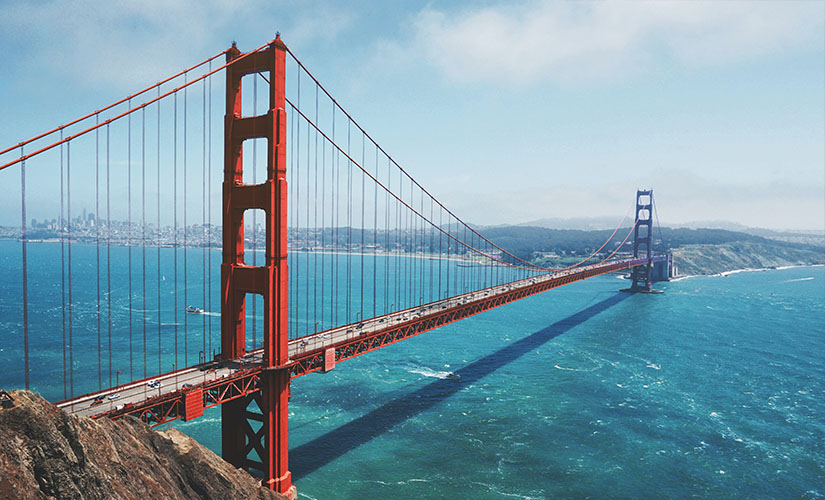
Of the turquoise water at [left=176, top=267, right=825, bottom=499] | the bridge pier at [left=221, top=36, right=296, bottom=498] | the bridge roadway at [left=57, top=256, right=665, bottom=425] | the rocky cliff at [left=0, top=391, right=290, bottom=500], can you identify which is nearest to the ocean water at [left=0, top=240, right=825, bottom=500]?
the turquoise water at [left=176, top=267, right=825, bottom=499]

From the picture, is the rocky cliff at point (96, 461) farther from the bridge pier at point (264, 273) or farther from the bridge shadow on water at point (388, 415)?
the bridge shadow on water at point (388, 415)

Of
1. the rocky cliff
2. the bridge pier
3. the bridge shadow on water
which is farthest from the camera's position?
the bridge shadow on water

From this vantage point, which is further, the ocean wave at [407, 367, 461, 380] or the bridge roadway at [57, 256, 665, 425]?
the ocean wave at [407, 367, 461, 380]

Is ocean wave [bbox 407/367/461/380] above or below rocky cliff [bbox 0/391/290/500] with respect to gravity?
below

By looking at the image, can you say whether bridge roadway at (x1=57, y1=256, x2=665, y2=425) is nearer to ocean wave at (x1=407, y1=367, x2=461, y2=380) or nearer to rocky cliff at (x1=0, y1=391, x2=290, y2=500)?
rocky cliff at (x1=0, y1=391, x2=290, y2=500)

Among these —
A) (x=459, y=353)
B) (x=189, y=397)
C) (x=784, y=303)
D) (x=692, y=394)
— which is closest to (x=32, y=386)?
(x=189, y=397)

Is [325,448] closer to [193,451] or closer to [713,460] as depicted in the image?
[193,451]
